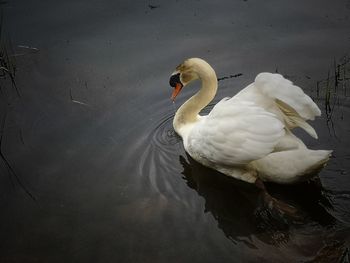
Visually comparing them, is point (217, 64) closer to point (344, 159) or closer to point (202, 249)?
point (344, 159)

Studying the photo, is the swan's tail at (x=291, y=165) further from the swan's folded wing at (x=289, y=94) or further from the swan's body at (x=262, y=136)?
the swan's folded wing at (x=289, y=94)

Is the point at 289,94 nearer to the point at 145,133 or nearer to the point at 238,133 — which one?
the point at 238,133

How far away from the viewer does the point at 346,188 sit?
15.5 ft

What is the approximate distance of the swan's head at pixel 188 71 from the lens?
5.81 meters

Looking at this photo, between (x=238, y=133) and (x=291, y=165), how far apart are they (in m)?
0.61

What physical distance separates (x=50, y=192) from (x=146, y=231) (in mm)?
1320

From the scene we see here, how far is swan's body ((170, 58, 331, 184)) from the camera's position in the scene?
439 cm

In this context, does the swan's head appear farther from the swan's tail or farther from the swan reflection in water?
the swan's tail

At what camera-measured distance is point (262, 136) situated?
4.42 metres

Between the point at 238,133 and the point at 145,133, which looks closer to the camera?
the point at 238,133

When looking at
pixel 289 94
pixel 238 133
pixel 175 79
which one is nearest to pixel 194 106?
pixel 175 79

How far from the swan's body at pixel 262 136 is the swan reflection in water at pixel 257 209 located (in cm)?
17

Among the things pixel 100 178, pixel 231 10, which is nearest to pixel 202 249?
pixel 100 178

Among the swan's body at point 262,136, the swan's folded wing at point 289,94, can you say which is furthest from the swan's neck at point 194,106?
the swan's folded wing at point 289,94
